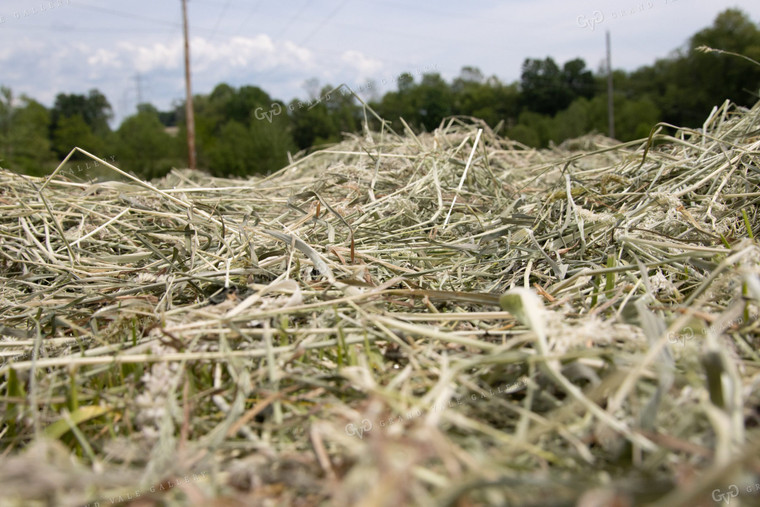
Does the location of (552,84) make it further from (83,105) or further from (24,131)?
(83,105)

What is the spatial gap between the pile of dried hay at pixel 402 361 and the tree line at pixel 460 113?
951 cm

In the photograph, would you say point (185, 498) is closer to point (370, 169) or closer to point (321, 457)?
point (321, 457)

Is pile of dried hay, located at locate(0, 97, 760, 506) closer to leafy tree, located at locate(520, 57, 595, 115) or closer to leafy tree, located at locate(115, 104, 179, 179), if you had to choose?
leafy tree, located at locate(115, 104, 179, 179)

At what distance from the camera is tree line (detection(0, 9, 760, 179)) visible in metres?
16.9

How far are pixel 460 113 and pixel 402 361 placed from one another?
56.5ft

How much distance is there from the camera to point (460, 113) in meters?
17.1

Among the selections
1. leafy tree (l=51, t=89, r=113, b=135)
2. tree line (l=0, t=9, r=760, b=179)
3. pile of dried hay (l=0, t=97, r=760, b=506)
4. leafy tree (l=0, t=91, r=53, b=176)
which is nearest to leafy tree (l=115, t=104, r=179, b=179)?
tree line (l=0, t=9, r=760, b=179)

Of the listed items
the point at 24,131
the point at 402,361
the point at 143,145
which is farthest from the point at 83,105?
the point at 402,361

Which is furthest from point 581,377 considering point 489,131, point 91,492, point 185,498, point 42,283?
point 489,131

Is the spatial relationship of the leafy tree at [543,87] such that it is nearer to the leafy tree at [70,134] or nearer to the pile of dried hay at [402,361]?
the leafy tree at [70,134]

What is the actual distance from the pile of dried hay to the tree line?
31.2 ft

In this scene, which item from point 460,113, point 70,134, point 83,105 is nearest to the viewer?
point 460,113

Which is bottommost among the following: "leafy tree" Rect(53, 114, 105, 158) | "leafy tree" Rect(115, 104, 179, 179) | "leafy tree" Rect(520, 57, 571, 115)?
"leafy tree" Rect(115, 104, 179, 179)

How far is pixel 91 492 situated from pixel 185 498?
119 mm
